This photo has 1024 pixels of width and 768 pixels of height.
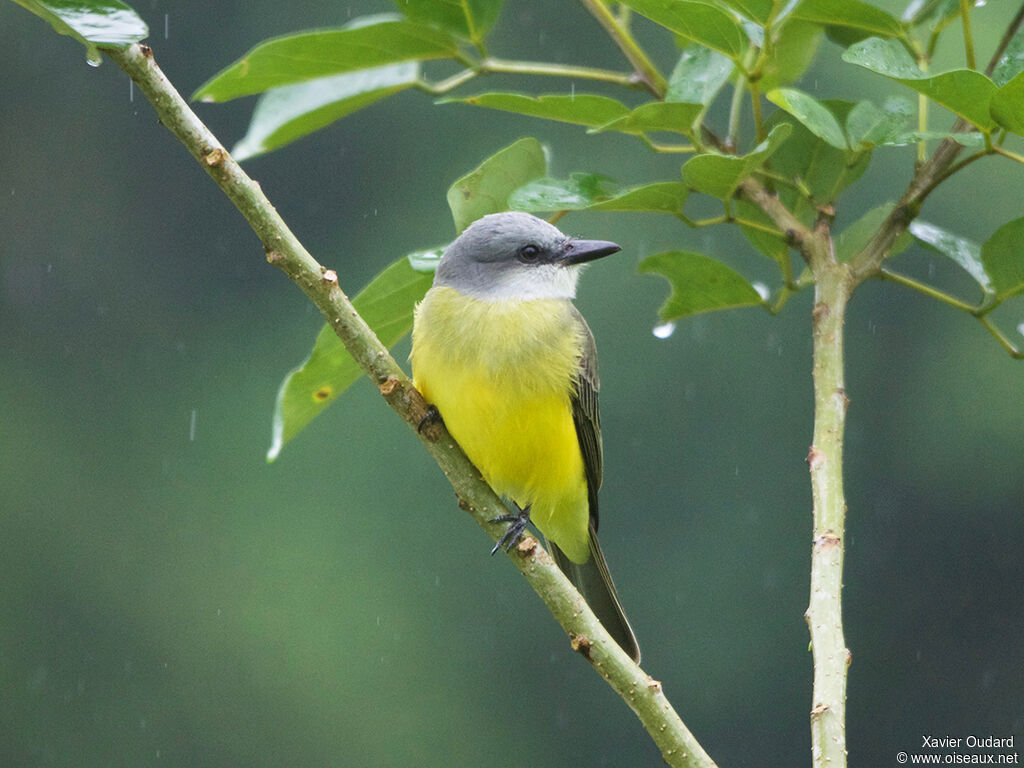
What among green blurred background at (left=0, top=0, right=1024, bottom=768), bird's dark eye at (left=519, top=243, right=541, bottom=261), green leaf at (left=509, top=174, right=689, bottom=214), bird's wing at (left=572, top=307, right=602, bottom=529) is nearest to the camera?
green leaf at (left=509, top=174, right=689, bottom=214)

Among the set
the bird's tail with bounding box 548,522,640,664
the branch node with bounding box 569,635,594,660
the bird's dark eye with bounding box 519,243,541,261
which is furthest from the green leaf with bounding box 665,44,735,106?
the bird's tail with bounding box 548,522,640,664

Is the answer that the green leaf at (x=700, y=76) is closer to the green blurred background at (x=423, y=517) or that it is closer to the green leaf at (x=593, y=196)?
the green leaf at (x=593, y=196)

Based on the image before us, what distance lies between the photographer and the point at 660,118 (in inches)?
62.1

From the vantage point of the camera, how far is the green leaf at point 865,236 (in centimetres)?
174

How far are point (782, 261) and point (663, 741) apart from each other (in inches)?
27.4

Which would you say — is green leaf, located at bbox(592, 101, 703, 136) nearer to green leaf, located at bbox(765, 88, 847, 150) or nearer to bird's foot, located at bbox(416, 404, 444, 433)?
green leaf, located at bbox(765, 88, 847, 150)

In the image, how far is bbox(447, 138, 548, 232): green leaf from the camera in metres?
1.77

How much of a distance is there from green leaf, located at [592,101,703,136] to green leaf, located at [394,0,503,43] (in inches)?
12.4

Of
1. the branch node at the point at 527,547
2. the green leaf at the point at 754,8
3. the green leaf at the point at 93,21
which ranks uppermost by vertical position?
the green leaf at the point at 93,21

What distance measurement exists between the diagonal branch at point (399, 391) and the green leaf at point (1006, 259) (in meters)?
0.72

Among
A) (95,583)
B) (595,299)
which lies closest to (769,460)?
(595,299)

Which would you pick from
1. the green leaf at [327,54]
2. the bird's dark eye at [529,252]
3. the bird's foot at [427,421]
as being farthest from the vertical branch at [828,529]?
the bird's dark eye at [529,252]

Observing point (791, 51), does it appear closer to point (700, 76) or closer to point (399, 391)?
point (700, 76)

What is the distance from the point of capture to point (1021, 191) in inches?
356
